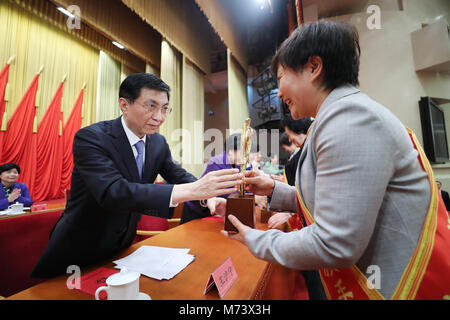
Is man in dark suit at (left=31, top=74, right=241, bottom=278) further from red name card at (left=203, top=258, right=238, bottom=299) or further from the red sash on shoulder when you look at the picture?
the red sash on shoulder

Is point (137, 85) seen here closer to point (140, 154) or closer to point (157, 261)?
point (140, 154)

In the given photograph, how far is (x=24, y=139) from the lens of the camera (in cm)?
550

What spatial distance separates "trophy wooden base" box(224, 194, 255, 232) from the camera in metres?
0.85

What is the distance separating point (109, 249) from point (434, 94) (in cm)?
640

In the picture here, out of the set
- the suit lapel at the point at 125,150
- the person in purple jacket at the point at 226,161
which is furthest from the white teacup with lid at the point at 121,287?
the person in purple jacket at the point at 226,161

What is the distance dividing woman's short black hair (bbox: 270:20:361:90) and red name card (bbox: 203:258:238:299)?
0.73 m

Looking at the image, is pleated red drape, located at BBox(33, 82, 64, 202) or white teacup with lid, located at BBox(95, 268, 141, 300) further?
pleated red drape, located at BBox(33, 82, 64, 202)

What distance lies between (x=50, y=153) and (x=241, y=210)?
23.5 ft

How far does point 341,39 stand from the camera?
726 mm

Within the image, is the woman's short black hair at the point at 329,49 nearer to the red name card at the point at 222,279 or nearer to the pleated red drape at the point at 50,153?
the red name card at the point at 222,279

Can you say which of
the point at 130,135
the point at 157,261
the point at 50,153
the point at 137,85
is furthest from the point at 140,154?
the point at 50,153

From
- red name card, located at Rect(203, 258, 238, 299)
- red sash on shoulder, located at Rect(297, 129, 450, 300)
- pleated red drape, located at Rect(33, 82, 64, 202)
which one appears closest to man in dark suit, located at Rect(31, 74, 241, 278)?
red name card, located at Rect(203, 258, 238, 299)

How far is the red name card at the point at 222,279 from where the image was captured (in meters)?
0.69

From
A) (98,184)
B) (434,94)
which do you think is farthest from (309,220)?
(434,94)
